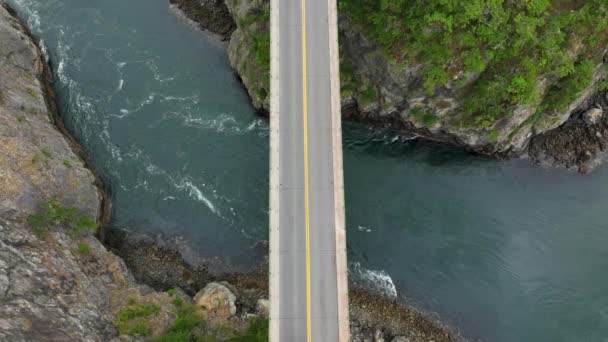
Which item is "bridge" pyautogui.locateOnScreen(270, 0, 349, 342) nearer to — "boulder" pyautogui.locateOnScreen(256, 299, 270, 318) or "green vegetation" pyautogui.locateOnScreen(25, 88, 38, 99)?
"boulder" pyautogui.locateOnScreen(256, 299, 270, 318)

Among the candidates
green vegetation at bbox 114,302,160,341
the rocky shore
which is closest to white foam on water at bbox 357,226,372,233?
the rocky shore

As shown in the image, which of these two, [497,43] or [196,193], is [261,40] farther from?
[497,43]

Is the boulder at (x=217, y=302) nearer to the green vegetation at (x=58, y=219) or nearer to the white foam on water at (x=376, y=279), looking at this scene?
the green vegetation at (x=58, y=219)

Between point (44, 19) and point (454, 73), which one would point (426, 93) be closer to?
point (454, 73)

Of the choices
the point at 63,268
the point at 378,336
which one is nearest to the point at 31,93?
the point at 63,268

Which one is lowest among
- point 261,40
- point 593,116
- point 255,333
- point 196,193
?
point 255,333

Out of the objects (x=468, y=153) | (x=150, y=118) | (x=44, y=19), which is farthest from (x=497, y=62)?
(x=44, y=19)

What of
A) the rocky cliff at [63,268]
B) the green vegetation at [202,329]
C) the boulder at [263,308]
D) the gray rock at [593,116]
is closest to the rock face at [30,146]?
the rocky cliff at [63,268]
